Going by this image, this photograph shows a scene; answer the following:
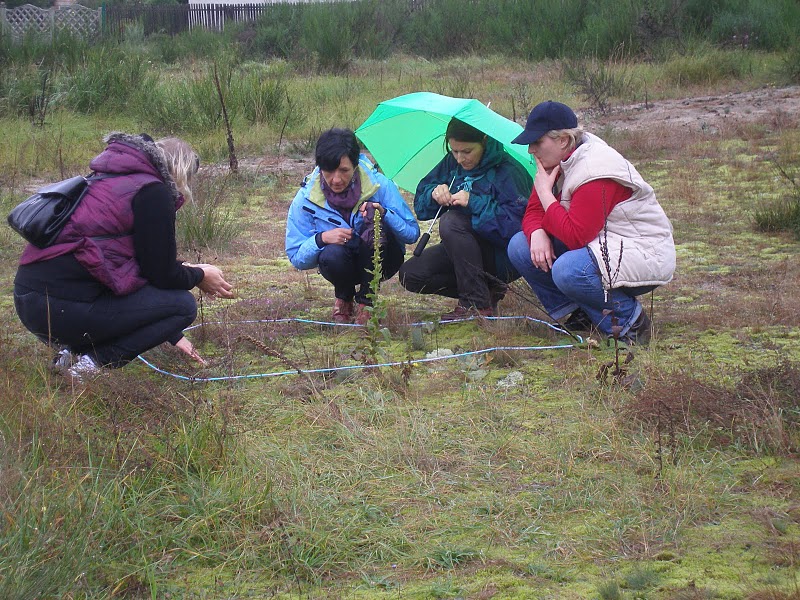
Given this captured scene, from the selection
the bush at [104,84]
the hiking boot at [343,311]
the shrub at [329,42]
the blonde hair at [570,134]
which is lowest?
the shrub at [329,42]

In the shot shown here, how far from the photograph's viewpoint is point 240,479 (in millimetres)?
2900

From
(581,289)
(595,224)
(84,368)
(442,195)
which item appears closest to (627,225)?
(595,224)

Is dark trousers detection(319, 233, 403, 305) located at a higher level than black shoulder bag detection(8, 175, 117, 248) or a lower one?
lower

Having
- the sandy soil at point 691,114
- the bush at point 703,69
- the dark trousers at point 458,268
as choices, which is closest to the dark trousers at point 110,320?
the dark trousers at point 458,268

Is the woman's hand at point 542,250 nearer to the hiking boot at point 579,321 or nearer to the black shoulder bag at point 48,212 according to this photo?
the hiking boot at point 579,321

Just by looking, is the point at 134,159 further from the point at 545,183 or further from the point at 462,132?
the point at 545,183

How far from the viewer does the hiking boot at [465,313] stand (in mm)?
A: 4938

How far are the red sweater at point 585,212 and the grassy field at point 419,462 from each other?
0.52m

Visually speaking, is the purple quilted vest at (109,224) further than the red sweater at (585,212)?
No

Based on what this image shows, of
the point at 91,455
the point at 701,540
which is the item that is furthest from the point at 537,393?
the point at 91,455

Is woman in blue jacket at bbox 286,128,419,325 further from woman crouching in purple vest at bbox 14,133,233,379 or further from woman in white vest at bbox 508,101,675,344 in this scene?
woman crouching in purple vest at bbox 14,133,233,379

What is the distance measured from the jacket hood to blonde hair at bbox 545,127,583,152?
5.37 feet

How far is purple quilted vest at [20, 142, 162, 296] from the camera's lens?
3781 millimetres

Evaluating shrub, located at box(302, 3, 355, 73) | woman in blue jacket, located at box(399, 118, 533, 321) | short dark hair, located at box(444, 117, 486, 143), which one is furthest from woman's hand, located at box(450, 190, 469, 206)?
shrub, located at box(302, 3, 355, 73)
